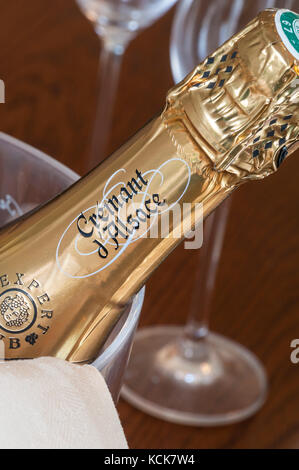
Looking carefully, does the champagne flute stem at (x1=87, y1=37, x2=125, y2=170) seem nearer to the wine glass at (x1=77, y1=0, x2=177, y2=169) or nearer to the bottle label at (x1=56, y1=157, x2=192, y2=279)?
the wine glass at (x1=77, y1=0, x2=177, y2=169)

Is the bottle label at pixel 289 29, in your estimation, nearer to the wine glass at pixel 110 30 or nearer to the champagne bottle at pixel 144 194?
the champagne bottle at pixel 144 194

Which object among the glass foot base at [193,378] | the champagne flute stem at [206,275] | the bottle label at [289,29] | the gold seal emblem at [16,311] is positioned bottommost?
the glass foot base at [193,378]

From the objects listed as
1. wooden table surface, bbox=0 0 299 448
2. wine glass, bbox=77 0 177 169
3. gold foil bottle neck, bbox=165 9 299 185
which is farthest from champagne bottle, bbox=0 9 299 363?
wine glass, bbox=77 0 177 169

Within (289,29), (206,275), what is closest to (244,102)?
(289,29)

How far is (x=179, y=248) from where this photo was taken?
1.93 ft

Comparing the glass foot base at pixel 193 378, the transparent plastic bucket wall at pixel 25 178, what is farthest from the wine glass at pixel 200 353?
the transparent plastic bucket wall at pixel 25 178

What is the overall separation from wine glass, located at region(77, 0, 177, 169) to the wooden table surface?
3cm

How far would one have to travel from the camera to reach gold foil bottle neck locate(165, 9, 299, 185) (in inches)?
10.3

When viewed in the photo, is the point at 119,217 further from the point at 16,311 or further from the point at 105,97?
the point at 105,97

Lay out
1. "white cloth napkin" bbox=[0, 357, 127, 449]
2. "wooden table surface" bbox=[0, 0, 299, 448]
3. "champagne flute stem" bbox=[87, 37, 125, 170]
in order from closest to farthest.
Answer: "white cloth napkin" bbox=[0, 357, 127, 449]
"wooden table surface" bbox=[0, 0, 299, 448]
"champagne flute stem" bbox=[87, 37, 125, 170]

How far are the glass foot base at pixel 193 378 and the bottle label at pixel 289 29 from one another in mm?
284

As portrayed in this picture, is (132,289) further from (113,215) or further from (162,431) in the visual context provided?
(162,431)

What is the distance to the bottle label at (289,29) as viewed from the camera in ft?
0.86
